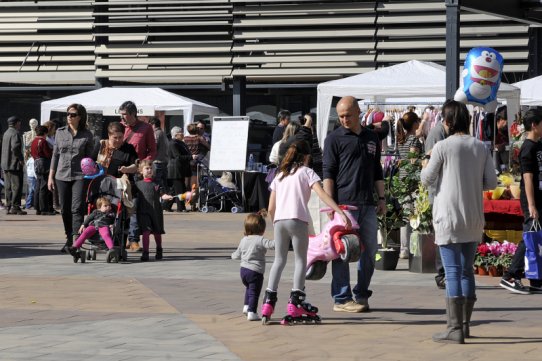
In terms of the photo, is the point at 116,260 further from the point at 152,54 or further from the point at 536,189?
the point at 152,54

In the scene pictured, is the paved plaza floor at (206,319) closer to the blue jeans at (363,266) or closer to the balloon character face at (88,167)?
the blue jeans at (363,266)

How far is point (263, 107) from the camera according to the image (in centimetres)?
3117

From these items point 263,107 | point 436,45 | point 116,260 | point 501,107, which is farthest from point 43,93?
point 116,260

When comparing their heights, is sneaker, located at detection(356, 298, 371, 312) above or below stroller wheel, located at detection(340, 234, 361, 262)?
below

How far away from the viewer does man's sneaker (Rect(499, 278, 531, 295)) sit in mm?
12047

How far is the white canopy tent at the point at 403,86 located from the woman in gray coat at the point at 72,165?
262 inches

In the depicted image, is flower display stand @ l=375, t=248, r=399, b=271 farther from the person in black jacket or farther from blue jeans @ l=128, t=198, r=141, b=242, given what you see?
the person in black jacket

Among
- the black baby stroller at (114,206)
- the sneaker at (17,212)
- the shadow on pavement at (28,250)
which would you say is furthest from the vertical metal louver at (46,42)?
the black baby stroller at (114,206)

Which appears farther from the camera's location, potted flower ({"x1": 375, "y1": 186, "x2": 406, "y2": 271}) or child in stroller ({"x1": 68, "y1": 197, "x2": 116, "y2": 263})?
child in stroller ({"x1": 68, "y1": 197, "x2": 116, "y2": 263})

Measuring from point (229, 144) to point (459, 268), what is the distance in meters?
16.3

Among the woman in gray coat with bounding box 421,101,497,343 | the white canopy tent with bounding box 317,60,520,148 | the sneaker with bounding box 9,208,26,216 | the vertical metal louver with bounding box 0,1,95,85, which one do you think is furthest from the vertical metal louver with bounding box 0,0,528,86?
the woman in gray coat with bounding box 421,101,497,343

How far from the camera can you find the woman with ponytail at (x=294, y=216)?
10023 millimetres

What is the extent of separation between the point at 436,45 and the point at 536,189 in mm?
17675

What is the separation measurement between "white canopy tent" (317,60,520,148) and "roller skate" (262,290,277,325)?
425 inches
